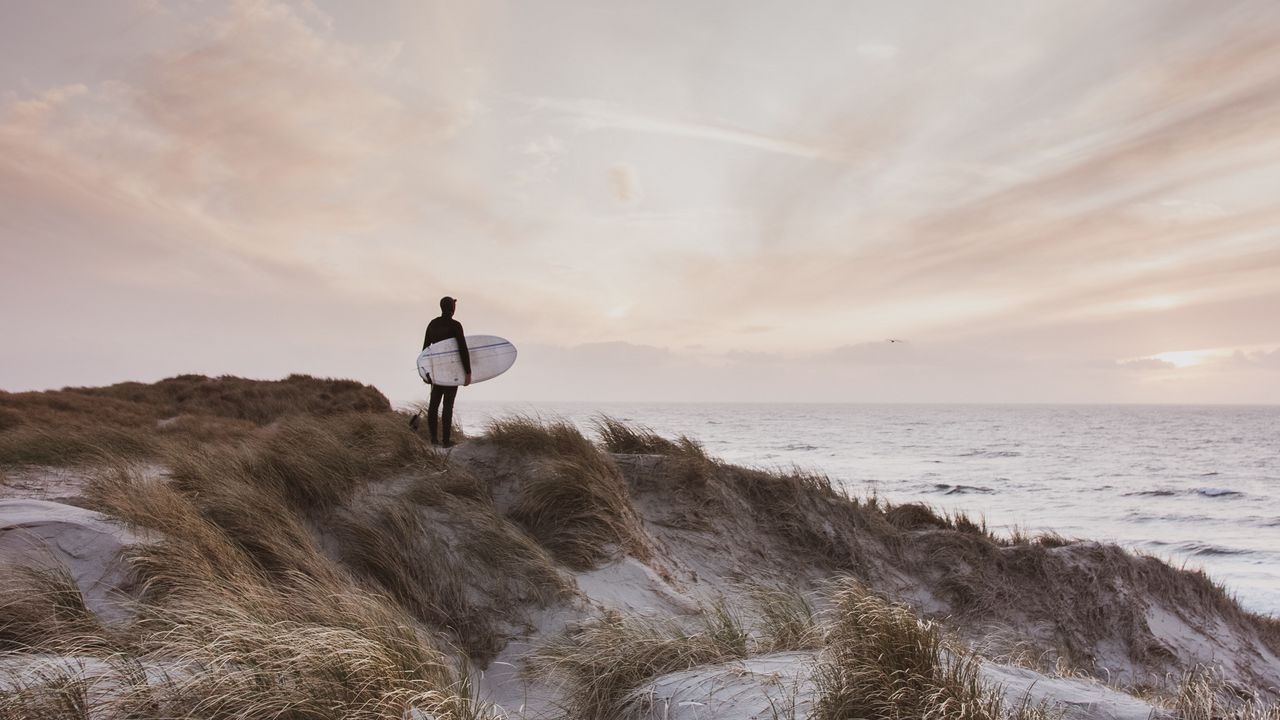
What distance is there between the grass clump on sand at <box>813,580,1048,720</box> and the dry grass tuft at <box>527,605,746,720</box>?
90 cm

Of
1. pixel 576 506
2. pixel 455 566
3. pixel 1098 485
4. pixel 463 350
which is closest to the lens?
pixel 455 566

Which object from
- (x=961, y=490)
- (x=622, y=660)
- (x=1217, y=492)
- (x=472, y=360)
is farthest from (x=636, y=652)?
(x=1217, y=492)

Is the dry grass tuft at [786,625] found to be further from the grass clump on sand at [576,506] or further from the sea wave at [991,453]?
the sea wave at [991,453]

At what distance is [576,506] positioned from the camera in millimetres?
8047

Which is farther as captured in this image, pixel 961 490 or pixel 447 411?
pixel 961 490

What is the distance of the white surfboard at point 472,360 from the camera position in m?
9.82

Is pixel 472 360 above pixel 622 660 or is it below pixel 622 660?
above

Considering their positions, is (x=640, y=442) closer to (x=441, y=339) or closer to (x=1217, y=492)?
(x=441, y=339)

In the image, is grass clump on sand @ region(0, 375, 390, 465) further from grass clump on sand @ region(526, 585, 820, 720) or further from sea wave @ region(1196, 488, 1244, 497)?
sea wave @ region(1196, 488, 1244, 497)

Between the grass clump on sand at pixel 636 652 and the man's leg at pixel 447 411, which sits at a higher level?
the man's leg at pixel 447 411

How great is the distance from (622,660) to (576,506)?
3.63 meters

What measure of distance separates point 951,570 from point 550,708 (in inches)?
324

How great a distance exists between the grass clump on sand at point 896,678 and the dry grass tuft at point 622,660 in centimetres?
90

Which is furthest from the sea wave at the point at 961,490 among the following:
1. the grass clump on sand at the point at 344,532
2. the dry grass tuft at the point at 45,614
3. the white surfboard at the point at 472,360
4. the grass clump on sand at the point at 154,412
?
the dry grass tuft at the point at 45,614
